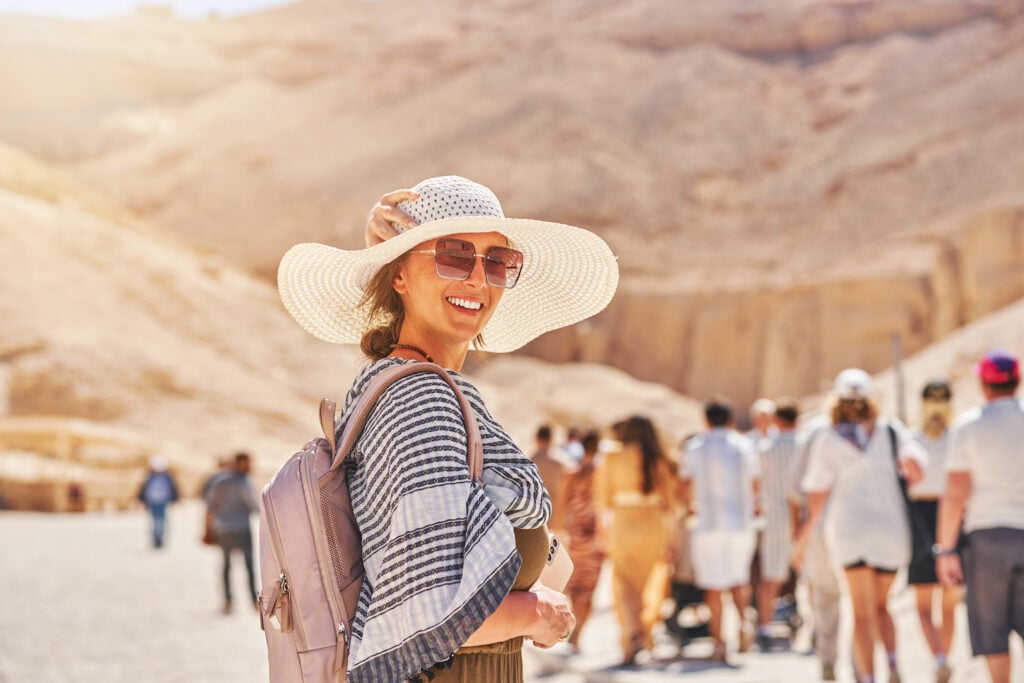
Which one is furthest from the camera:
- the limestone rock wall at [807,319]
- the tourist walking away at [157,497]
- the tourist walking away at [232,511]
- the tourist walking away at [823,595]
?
the limestone rock wall at [807,319]

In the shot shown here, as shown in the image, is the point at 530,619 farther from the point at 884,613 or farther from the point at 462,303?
the point at 884,613

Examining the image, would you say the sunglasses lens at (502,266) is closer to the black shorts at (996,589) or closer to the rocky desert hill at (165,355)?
the black shorts at (996,589)

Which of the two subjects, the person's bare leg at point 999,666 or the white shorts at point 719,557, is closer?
the person's bare leg at point 999,666

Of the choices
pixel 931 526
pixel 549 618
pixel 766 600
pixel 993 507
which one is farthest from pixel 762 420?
pixel 549 618

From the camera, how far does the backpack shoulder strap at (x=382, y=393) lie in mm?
2455

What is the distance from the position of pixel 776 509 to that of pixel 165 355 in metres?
32.6

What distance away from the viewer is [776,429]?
32.2ft

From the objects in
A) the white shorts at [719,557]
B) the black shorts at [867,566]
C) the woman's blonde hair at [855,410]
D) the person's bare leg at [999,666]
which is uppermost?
the woman's blonde hair at [855,410]

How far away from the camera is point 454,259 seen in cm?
276

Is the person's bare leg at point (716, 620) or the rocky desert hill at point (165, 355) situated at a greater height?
the rocky desert hill at point (165, 355)

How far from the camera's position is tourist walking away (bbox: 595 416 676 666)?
865 cm

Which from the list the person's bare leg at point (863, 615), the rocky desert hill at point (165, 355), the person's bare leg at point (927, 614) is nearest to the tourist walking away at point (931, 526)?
the person's bare leg at point (927, 614)

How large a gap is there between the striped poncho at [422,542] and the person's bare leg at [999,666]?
13.0 ft

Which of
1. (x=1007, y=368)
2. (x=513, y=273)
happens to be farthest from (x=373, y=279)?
(x=1007, y=368)
